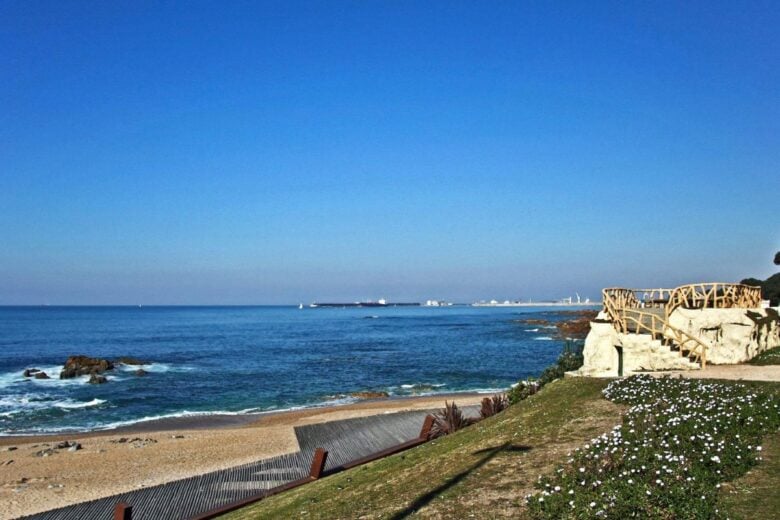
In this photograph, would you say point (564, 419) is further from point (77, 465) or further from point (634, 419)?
point (77, 465)

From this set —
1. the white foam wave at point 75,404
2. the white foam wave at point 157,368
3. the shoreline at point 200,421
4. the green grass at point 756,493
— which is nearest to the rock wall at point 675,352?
the green grass at point 756,493

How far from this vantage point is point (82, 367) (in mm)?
48750

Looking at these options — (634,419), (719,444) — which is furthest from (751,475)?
(634,419)

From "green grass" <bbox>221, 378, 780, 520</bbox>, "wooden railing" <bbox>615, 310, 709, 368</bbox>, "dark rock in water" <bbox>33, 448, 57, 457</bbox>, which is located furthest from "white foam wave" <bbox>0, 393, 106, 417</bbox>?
"wooden railing" <bbox>615, 310, 709, 368</bbox>

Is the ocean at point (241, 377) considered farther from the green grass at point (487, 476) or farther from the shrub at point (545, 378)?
the green grass at point (487, 476)

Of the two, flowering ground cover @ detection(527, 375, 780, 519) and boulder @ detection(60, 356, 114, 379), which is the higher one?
flowering ground cover @ detection(527, 375, 780, 519)

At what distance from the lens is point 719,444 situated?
29.7 feet

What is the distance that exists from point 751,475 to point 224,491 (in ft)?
35.5

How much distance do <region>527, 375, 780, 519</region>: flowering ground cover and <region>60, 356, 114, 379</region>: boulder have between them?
47.0 metres

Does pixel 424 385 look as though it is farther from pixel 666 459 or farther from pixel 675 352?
pixel 666 459

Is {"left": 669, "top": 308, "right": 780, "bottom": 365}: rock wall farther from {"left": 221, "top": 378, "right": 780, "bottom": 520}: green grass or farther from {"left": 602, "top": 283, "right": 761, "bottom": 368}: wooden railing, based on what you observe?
{"left": 221, "top": 378, "right": 780, "bottom": 520}: green grass

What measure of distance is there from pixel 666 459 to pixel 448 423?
862 centimetres

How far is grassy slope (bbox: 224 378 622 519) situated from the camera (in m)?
8.83

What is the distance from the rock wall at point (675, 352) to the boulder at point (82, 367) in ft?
139
